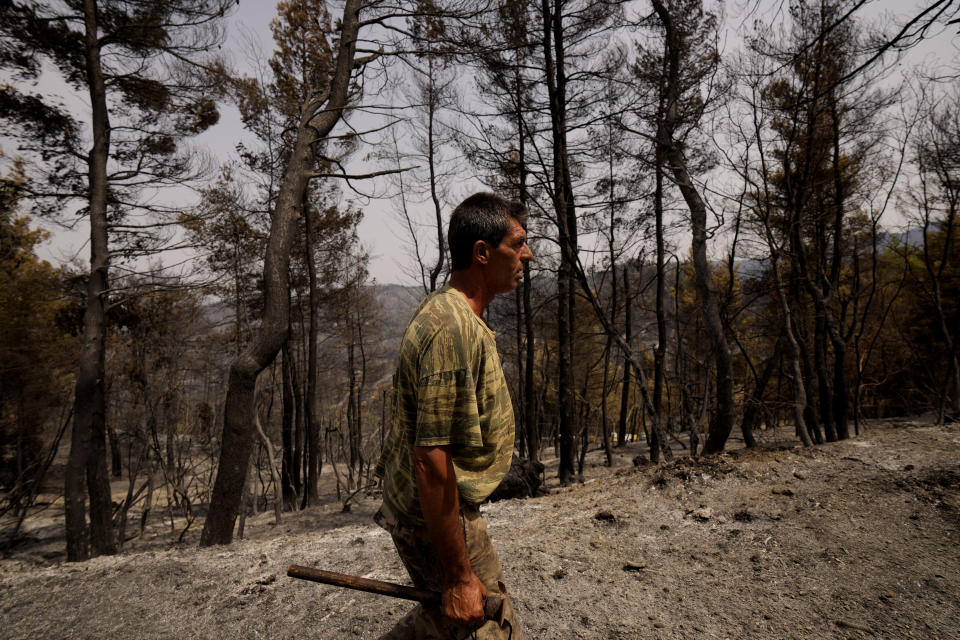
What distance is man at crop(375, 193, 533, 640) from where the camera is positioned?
119 centimetres

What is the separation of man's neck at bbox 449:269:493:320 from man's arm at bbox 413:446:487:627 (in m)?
0.47

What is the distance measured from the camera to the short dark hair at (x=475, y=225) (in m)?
1.42

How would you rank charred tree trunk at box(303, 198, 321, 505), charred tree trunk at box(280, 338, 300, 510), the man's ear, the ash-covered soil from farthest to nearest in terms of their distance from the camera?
charred tree trunk at box(280, 338, 300, 510) < charred tree trunk at box(303, 198, 321, 505) < the ash-covered soil < the man's ear

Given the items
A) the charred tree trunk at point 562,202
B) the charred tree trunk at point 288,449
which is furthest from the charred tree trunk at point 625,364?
the charred tree trunk at point 288,449

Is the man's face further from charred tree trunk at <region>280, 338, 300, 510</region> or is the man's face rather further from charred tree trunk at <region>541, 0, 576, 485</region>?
charred tree trunk at <region>280, 338, 300, 510</region>

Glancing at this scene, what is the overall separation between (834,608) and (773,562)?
49cm

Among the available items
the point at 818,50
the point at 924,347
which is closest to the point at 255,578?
the point at 818,50

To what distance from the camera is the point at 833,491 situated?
372 cm

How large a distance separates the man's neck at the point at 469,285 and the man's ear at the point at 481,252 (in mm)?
44

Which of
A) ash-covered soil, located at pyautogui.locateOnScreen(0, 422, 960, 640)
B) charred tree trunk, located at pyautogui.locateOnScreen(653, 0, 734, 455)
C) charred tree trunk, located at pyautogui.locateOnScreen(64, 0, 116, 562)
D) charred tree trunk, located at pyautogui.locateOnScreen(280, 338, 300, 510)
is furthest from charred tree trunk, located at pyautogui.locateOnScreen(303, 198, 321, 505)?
charred tree trunk, located at pyautogui.locateOnScreen(653, 0, 734, 455)

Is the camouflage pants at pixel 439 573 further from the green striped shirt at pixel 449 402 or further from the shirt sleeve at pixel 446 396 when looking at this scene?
the shirt sleeve at pixel 446 396

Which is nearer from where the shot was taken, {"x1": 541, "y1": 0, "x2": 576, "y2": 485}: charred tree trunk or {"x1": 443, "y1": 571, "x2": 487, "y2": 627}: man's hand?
{"x1": 443, "y1": 571, "x2": 487, "y2": 627}: man's hand

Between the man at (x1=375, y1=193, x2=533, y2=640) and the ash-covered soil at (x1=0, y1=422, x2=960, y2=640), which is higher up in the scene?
the man at (x1=375, y1=193, x2=533, y2=640)

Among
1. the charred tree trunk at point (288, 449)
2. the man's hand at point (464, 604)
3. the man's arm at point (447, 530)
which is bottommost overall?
the charred tree trunk at point (288, 449)
